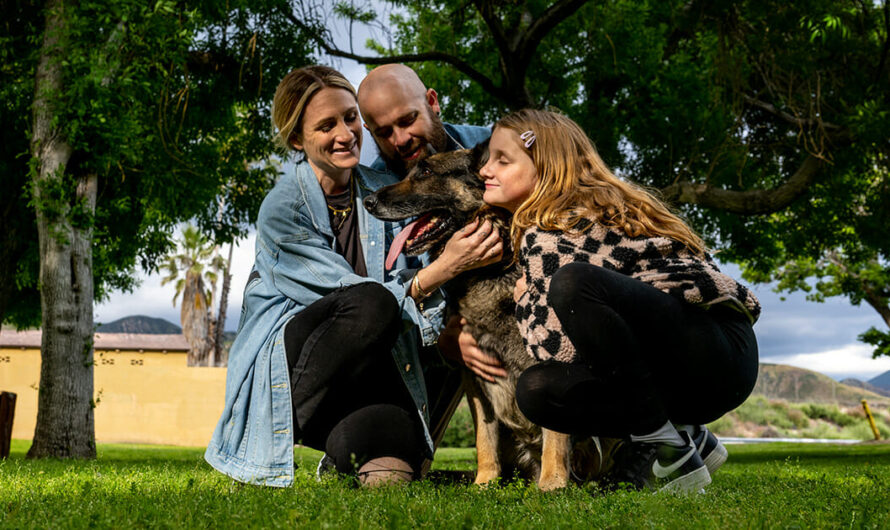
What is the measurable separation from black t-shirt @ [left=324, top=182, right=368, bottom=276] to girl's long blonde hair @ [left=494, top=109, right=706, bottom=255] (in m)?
0.89

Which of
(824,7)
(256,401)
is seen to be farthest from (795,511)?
(824,7)

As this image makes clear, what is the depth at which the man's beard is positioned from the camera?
428 centimetres

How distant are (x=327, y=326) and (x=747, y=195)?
961cm

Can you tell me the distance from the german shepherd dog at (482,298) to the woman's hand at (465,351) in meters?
0.03

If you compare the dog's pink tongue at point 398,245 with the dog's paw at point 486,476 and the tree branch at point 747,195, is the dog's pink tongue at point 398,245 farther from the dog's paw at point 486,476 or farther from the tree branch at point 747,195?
the tree branch at point 747,195

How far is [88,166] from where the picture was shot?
32.8ft

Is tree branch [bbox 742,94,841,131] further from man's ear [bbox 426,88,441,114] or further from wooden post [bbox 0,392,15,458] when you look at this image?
wooden post [bbox 0,392,15,458]

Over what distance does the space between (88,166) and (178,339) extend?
2657cm

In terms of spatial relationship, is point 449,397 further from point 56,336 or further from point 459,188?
point 56,336

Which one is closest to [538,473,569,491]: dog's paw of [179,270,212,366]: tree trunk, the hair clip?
the hair clip

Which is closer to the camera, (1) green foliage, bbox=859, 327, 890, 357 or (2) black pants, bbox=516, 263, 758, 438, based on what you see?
(2) black pants, bbox=516, 263, 758, 438

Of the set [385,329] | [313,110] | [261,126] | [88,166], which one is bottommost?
[385,329]

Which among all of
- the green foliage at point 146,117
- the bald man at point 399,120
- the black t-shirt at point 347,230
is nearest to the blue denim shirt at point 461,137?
the bald man at point 399,120

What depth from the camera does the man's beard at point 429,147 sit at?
4.28 metres
